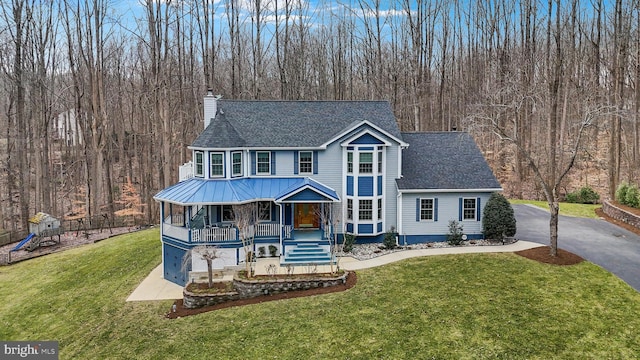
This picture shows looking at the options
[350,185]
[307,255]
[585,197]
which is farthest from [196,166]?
[585,197]

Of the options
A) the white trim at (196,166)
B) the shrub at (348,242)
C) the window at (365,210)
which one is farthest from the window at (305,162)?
the white trim at (196,166)

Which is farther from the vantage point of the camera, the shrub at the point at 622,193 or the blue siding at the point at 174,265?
the shrub at the point at 622,193

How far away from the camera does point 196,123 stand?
123ft

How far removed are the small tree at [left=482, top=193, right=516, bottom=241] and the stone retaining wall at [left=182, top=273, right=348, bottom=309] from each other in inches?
348

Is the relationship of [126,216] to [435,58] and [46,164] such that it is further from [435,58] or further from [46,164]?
[435,58]

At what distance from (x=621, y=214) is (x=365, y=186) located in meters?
15.7

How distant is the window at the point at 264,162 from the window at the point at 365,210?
17.1ft

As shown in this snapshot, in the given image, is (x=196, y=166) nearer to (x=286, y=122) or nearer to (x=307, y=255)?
(x=286, y=122)

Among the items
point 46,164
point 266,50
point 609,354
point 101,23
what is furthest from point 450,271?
point 46,164

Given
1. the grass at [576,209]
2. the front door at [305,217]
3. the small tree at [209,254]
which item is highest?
the front door at [305,217]

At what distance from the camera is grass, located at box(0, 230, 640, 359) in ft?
38.9

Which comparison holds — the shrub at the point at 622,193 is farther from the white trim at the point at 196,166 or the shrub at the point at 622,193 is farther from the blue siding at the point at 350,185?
the white trim at the point at 196,166

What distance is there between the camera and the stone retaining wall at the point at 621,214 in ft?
71.9

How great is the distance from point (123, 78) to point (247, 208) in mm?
30858
